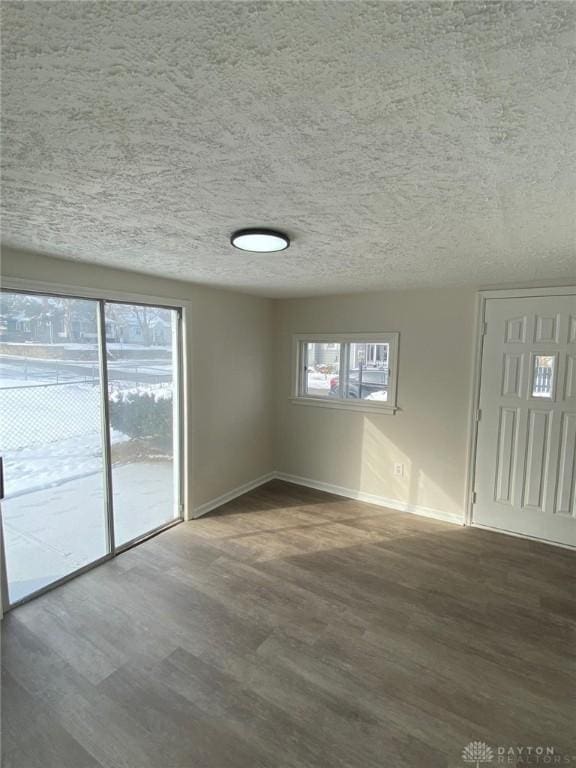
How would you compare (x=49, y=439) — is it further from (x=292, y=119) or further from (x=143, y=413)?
(x=292, y=119)

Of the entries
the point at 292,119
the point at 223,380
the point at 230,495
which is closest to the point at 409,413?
the point at 223,380

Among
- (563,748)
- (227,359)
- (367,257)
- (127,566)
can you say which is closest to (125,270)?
(227,359)

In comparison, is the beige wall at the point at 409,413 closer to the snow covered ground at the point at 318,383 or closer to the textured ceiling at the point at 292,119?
the snow covered ground at the point at 318,383

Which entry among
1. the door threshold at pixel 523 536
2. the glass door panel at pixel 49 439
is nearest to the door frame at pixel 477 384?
the door threshold at pixel 523 536

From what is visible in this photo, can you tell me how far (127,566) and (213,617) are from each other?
931 mm

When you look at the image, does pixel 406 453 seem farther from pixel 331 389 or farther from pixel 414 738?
pixel 414 738

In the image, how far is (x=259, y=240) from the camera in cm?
188

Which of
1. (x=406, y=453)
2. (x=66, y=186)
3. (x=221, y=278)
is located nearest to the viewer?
(x=66, y=186)

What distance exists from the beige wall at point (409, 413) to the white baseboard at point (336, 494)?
56mm

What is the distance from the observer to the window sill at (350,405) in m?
3.91

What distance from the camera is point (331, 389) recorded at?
4355mm

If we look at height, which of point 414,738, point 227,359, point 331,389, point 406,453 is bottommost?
point 414,738

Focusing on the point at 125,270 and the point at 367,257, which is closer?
the point at 367,257

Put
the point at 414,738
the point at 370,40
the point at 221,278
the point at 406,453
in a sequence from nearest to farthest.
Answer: the point at 370,40 → the point at 414,738 → the point at 221,278 → the point at 406,453
